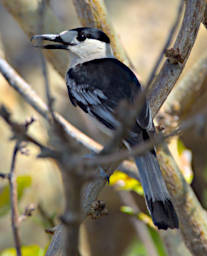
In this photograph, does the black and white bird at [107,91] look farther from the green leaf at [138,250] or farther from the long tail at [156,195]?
the green leaf at [138,250]

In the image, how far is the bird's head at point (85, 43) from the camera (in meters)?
2.15

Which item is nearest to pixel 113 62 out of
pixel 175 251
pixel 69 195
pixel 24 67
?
pixel 175 251

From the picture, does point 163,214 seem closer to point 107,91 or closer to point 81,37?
point 107,91

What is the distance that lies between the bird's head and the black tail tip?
930 millimetres

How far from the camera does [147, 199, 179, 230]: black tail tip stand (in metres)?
1.51

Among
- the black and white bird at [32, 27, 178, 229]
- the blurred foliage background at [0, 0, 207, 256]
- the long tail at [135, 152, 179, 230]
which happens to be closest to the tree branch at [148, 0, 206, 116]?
the black and white bird at [32, 27, 178, 229]

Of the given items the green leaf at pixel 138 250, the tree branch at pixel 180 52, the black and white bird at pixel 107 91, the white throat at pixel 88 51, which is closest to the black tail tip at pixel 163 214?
the black and white bird at pixel 107 91

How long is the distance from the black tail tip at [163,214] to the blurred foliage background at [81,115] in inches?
71.4

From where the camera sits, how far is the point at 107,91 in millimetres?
1885

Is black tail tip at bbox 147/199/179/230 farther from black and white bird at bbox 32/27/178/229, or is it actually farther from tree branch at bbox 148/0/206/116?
tree branch at bbox 148/0/206/116

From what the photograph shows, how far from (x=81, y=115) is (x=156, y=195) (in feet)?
6.03

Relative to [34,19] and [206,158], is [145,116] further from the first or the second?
[206,158]

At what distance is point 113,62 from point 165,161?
0.55 m

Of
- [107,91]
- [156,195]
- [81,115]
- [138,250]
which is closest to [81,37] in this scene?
Result: [107,91]
